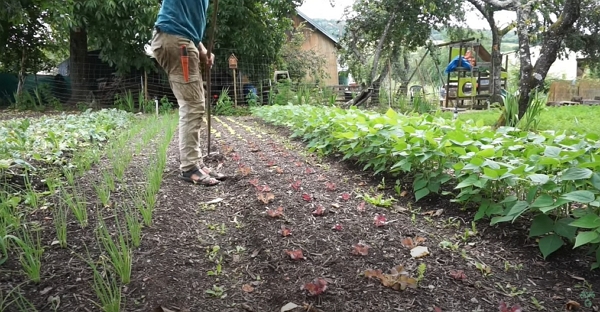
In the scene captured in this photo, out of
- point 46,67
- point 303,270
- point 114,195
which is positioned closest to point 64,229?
point 114,195

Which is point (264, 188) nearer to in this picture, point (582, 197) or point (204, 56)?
point (204, 56)

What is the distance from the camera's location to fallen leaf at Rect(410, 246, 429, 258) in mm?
1623

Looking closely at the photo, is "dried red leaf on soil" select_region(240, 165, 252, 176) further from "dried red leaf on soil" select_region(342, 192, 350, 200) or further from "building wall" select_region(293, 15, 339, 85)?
"building wall" select_region(293, 15, 339, 85)

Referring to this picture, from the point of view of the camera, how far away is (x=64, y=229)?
1.58 metres

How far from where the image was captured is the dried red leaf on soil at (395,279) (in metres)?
1.38

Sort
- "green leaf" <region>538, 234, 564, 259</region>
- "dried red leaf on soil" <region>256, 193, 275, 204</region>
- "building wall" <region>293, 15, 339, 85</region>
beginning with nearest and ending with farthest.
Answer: "green leaf" <region>538, 234, 564, 259</region>, "dried red leaf on soil" <region>256, 193, 275, 204</region>, "building wall" <region>293, 15, 339, 85</region>

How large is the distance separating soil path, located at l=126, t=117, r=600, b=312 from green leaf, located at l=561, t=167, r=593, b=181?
0.33 meters

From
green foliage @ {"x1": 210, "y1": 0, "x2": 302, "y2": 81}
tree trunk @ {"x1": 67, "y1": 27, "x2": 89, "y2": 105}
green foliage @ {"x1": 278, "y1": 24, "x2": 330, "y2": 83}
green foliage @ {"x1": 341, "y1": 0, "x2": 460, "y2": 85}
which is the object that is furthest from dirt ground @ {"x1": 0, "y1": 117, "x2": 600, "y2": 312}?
green foliage @ {"x1": 278, "y1": 24, "x2": 330, "y2": 83}

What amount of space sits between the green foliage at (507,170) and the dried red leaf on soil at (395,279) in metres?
0.54

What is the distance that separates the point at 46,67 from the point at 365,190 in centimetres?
1570

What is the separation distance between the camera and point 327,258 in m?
1.62

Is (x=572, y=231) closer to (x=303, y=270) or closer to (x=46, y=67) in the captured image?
(x=303, y=270)

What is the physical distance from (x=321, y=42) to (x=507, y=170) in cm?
2334

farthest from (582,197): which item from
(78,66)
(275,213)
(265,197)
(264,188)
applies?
(78,66)
